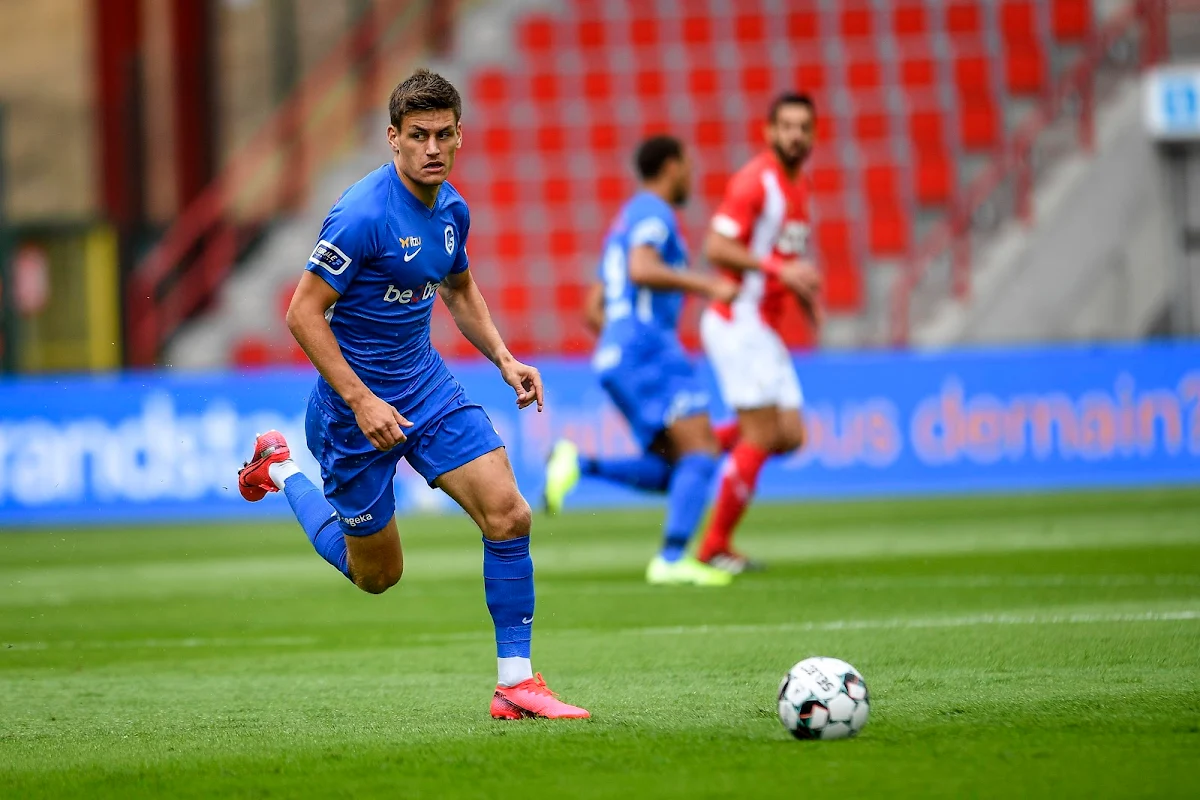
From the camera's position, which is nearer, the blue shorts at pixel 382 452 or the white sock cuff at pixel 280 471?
the blue shorts at pixel 382 452

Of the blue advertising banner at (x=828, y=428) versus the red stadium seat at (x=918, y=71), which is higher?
the red stadium seat at (x=918, y=71)

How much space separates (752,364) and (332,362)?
4510 mm

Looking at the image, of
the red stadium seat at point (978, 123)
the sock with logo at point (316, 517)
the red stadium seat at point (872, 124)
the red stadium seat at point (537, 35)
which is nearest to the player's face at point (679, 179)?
the sock with logo at point (316, 517)

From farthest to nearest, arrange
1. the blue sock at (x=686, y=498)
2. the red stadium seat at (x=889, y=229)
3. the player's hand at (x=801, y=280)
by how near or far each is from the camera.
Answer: the red stadium seat at (x=889, y=229)
the blue sock at (x=686, y=498)
the player's hand at (x=801, y=280)

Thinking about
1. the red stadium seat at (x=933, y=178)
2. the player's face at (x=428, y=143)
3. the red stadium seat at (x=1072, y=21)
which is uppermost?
the red stadium seat at (x=1072, y=21)

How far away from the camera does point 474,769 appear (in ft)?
14.9

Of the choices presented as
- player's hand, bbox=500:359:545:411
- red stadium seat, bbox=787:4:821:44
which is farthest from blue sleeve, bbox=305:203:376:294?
red stadium seat, bbox=787:4:821:44

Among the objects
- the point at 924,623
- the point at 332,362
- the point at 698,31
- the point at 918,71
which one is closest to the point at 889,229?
the point at 918,71

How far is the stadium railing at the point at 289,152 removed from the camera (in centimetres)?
2217

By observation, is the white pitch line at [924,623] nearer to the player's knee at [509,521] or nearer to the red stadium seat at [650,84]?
the player's knee at [509,521]

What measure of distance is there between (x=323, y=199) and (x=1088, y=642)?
54.1ft

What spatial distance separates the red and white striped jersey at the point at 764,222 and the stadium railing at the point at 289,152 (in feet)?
43.5

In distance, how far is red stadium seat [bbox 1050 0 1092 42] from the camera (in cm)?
2006

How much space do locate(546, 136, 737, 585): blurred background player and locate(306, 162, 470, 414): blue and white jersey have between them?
358 cm
